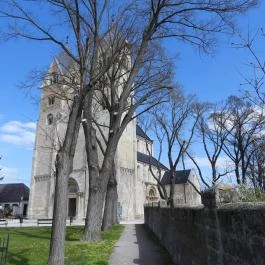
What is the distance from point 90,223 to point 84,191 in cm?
3781

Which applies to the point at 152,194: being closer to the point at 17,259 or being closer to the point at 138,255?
the point at 138,255

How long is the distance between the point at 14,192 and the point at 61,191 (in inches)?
2805

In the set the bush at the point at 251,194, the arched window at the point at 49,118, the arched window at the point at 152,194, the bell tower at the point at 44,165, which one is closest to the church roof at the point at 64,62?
the bush at the point at 251,194

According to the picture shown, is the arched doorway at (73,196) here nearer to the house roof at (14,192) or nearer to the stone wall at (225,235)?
the house roof at (14,192)

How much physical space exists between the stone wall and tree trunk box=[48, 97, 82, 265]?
119 inches

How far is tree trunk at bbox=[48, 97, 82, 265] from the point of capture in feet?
28.5

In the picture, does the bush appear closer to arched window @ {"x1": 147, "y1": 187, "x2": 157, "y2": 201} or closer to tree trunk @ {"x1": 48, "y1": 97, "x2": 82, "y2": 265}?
tree trunk @ {"x1": 48, "y1": 97, "x2": 82, "y2": 265}

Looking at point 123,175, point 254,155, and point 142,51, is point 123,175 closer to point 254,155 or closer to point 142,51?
point 254,155

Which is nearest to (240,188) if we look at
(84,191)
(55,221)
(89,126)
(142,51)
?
(55,221)

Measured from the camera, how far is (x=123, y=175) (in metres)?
54.2

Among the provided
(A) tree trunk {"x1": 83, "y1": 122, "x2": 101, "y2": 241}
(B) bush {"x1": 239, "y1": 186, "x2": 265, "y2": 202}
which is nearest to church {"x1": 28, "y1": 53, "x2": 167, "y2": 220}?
(A) tree trunk {"x1": 83, "y1": 122, "x2": 101, "y2": 241}

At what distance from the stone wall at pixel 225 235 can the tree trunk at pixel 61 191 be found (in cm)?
302

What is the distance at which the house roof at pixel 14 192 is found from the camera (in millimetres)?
74125

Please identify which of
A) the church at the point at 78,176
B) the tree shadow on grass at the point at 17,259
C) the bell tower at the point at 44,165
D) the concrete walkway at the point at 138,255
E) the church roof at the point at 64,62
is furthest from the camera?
the bell tower at the point at 44,165
